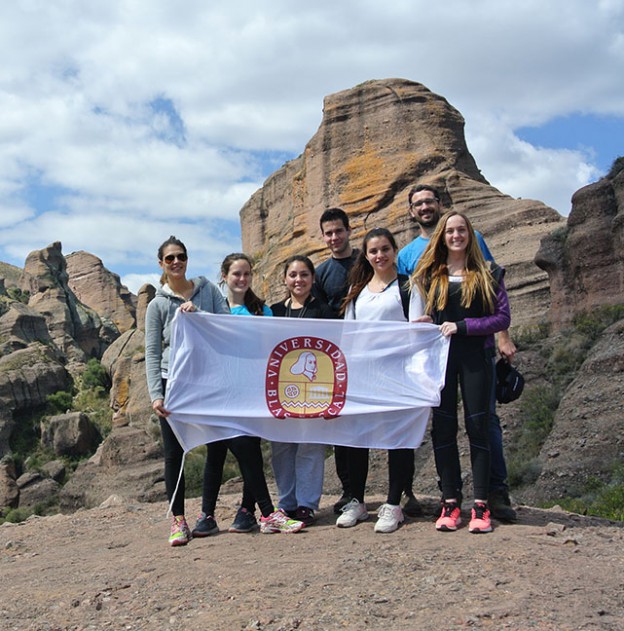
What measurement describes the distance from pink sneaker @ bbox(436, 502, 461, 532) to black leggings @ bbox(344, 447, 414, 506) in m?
0.36

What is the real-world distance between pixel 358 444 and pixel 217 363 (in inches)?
52.3

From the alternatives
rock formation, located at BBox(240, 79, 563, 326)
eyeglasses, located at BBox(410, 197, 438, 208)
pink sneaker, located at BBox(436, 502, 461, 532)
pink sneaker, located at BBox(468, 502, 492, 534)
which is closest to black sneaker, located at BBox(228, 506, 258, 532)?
pink sneaker, located at BBox(436, 502, 461, 532)

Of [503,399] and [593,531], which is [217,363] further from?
[593,531]

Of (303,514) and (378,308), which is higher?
(378,308)

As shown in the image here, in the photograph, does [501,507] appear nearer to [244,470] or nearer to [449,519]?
[449,519]

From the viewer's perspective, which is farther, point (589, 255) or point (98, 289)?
point (98, 289)

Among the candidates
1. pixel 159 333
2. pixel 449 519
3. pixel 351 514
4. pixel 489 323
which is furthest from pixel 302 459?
pixel 489 323

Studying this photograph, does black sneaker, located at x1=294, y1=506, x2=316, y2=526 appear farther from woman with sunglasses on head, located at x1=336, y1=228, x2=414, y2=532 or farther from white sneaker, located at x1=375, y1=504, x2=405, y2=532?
white sneaker, located at x1=375, y1=504, x2=405, y2=532

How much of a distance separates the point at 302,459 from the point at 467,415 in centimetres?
140

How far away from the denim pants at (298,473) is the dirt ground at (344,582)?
26cm

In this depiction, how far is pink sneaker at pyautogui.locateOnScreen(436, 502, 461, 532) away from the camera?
536 cm

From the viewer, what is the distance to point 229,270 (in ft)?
20.1

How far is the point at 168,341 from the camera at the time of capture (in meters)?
5.99

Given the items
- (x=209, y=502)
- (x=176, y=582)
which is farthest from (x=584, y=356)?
(x=176, y=582)
